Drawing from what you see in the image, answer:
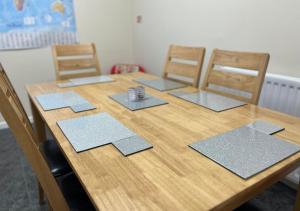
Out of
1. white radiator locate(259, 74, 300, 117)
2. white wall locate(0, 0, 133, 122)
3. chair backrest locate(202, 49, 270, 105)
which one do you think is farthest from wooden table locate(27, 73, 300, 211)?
white wall locate(0, 0, 133, 122)

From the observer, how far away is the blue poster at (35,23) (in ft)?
8.55

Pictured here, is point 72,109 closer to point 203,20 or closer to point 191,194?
point 191,194

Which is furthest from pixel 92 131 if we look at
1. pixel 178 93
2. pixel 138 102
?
pixel 178 93

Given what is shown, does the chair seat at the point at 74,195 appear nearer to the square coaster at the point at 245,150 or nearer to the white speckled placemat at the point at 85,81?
the square coaster at the point at 245,150

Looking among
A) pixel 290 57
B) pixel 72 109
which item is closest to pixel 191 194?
pixel 72 109

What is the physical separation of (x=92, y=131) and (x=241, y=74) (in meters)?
0.96

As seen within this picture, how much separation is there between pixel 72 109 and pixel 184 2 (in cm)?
171

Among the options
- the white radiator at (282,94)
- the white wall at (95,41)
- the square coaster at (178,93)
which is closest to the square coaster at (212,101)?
the square coaster at (178,93)

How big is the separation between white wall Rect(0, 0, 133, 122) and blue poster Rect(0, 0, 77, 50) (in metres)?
0.10

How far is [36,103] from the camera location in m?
1.48

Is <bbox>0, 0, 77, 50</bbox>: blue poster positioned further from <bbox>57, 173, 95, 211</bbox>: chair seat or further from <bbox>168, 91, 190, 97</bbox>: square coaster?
<bbox>57, 173, 95, 211</bbox>: chair seat

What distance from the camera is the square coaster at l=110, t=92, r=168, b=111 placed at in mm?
1359

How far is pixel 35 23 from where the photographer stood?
2.74 meters

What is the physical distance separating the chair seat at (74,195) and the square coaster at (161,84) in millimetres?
843
